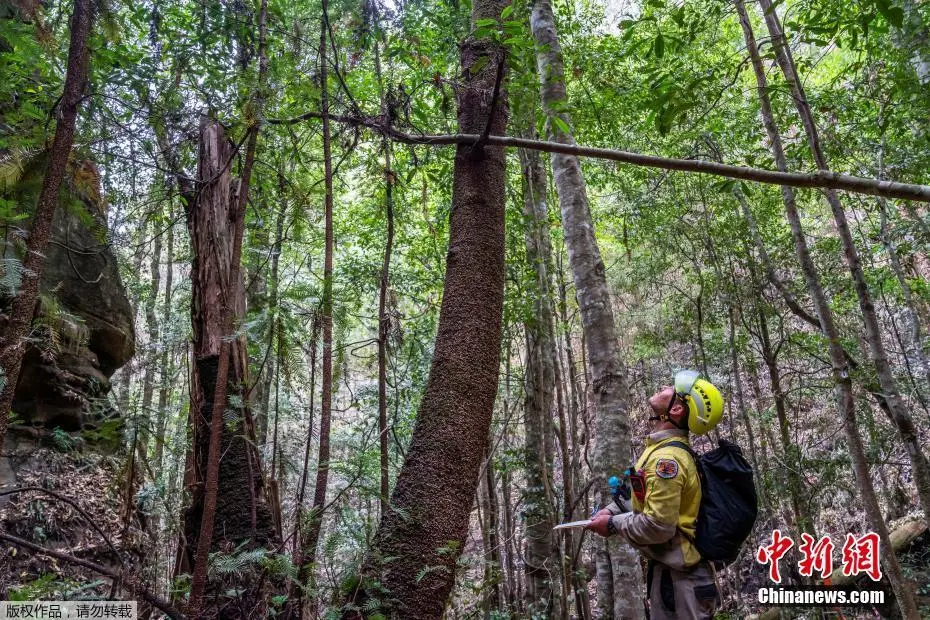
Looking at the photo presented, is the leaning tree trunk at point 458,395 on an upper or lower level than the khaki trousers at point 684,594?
upper

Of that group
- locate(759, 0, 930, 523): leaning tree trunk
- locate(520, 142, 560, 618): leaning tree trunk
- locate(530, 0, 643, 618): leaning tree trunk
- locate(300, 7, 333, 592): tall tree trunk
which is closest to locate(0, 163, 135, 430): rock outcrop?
locate(300, 7, 333, 592): tall tree trunk

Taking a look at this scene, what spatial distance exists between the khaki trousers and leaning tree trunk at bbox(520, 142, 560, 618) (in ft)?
7.06

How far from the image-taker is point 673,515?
2822 mm

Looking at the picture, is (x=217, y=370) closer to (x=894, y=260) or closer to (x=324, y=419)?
(x=324, y=419)

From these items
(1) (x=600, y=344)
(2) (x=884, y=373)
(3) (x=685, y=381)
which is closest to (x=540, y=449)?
(1) (x=600, y=344)

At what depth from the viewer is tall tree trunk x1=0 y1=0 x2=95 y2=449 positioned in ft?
7.33

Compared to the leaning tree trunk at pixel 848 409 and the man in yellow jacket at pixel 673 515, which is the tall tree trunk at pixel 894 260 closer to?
the leaning tree trunk at pixel 848 409

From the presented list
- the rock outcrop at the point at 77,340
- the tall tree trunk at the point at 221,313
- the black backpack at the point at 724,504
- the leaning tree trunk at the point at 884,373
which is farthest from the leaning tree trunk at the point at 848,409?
the rock outcrop at the point at 77,340

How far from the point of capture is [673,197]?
29.1ft

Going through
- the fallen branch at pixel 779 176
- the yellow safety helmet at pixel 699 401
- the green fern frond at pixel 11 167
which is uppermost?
the green fern frond at pixel 11 167

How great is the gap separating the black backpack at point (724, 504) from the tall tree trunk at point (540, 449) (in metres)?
2.36

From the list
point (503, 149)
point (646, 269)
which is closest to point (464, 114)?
point (503, 149)

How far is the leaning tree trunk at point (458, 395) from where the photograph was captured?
2.90m

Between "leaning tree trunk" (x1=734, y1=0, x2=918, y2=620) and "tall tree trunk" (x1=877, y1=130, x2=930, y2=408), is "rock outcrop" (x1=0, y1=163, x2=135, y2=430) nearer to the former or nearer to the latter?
"leaning tree trunk" (x1=734, y1=0, x2=918, y2=620)
